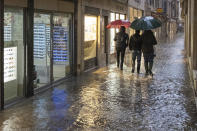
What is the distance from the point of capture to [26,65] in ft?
31.4

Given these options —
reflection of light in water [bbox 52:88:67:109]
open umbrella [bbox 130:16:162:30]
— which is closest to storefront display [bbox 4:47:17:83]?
reflection of light in water [bbox 52:88:67:109]

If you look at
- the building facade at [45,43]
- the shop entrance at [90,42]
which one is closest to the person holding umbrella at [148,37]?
the building facade at [45,43]

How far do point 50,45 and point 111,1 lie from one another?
873cm

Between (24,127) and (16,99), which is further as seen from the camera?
(16,99)

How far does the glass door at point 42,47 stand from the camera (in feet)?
34.5

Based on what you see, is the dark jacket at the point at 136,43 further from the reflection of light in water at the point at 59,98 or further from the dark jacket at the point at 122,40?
the reflection of light in water at the point at 59,98

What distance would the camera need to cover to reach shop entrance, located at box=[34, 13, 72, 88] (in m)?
10.7

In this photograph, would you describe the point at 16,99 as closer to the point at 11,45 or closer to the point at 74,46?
the point at 11,45

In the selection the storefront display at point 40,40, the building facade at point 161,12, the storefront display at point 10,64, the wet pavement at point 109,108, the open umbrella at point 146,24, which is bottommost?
the wet pavement at point 109,108

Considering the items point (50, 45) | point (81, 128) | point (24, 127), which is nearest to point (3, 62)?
point (24, 127)

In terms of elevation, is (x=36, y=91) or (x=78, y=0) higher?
(x=78, y=0)

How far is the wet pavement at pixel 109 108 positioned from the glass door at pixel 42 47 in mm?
491

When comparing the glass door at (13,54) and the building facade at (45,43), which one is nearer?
the glass door at (13,54)

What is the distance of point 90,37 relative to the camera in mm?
16391
